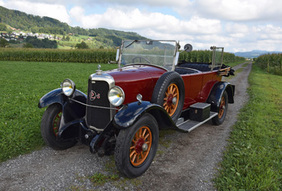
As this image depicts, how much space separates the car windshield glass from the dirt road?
1.63m

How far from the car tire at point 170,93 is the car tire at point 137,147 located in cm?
48

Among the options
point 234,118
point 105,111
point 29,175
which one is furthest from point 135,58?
point 234,118

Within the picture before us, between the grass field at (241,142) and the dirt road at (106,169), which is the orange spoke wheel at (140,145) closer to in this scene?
the dirt road at (106,169)

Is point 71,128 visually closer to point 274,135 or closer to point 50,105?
point 50,105

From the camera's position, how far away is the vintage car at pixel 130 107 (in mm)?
2723

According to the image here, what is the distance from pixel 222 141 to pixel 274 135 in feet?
4.18

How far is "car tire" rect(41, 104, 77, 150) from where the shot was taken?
3312 mm

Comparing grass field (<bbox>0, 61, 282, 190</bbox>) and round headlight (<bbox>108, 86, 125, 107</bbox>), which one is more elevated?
round headlight (<bbox>108, 86, 125, 107</bbox>)

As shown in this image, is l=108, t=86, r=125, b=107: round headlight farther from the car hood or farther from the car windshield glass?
the car windshield glass

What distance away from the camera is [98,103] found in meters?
3.17

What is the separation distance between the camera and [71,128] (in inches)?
134

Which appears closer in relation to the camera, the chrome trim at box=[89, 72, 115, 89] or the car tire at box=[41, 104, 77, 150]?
the chrome trim at box=[89, 72, 115, 89]

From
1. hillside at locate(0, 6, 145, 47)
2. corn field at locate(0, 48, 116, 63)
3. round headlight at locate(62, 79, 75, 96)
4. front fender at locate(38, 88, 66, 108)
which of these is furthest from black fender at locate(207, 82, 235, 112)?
hillside at locate(0, 6, 145, 47)

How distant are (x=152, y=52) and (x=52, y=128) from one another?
2.37 m
